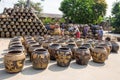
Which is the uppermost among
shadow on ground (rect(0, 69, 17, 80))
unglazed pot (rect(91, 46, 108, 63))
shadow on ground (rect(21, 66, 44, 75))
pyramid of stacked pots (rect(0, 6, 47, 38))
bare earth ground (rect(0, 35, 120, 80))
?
pyramid of stacked pots (rect(0, 6, 47, 38))

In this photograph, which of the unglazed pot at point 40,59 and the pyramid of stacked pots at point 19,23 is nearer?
the unglazed pot at point 40,59

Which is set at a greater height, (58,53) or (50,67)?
(58,53)

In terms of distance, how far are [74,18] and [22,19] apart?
9.65 meters

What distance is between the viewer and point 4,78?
4.15m

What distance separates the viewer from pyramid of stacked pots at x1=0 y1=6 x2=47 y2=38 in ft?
38.2

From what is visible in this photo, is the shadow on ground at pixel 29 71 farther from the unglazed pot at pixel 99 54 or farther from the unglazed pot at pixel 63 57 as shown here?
the unglazed pot at pixel 99 54

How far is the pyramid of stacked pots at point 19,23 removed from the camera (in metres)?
11.7

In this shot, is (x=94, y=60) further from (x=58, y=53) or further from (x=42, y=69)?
(x=42, y=69)

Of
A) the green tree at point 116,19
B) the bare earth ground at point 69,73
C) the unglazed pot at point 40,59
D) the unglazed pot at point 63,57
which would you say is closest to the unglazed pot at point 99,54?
the bare earth ground at point 69,73

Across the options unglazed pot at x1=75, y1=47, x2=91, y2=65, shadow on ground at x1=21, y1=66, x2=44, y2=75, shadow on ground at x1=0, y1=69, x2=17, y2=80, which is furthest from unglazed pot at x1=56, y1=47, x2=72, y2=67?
shadow on ground at x1=0, y1=69, x2=17, y2=80

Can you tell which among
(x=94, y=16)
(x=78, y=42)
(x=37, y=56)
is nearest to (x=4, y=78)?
(x=37, y=56)

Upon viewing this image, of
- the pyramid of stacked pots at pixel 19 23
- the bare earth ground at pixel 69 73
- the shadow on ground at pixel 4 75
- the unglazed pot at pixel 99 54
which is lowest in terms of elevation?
the bare earth ground at pixel 69 73

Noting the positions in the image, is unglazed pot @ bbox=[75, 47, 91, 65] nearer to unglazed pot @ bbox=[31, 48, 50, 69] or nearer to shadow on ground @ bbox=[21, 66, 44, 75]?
unglazed pot @ bbox=[31, 48, 50, 69]

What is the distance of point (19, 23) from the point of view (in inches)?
468
